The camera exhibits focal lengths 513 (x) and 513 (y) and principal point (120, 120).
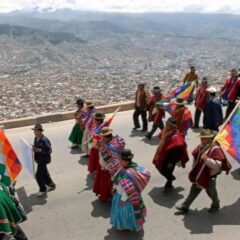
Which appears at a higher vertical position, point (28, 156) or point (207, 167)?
point (207, 167)

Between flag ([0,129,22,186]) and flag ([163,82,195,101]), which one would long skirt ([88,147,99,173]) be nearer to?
flag ([0,129,22,186])

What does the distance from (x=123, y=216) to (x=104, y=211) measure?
3.67ft

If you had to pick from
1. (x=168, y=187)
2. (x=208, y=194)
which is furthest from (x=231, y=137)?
(x=168, y=187)

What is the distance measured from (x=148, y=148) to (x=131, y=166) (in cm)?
497

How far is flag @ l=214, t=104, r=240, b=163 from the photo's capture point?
862 centimetres

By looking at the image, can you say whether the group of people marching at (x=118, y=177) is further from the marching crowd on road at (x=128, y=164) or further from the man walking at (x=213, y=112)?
the man walking at (x=213, y=112)

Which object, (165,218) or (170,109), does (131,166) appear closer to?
(165,218)

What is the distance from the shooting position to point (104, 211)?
9.14 m

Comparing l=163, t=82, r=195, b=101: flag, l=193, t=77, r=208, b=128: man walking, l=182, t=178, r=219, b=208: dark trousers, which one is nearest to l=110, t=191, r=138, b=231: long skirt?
l=182, t=178, r=219, b=208: dark trousers

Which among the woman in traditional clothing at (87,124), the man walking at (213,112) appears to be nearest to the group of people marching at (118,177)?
the woman in traditional clothing at (87,124)

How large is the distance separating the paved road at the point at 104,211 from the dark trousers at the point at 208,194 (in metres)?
0.21

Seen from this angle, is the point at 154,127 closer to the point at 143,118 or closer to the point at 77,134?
the point at 143,118

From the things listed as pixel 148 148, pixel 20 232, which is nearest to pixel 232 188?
pixel 148 148

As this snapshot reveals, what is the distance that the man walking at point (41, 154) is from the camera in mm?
9586
